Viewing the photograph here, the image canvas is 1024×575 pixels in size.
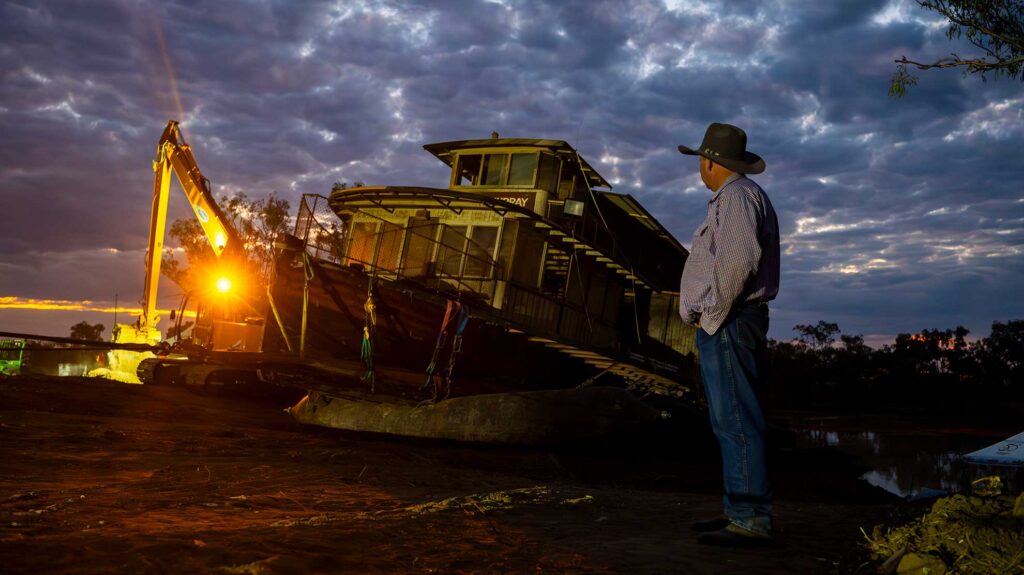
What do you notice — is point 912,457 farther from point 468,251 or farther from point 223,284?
point 223,284

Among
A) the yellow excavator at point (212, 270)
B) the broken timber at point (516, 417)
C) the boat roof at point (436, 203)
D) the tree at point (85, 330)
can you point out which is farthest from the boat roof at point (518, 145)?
the tree at point (85, 330)

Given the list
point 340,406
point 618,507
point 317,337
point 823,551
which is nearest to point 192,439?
point 340,406

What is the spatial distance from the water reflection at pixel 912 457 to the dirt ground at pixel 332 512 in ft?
9.40

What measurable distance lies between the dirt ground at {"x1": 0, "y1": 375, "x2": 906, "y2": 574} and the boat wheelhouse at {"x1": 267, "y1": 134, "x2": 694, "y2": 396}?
314 cm

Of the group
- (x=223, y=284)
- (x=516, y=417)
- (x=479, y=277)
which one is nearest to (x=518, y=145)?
(x=479, y=277)

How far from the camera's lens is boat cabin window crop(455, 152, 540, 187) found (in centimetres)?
1445

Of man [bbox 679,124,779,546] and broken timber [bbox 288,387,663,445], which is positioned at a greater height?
man [bbox 679,124,779,546]

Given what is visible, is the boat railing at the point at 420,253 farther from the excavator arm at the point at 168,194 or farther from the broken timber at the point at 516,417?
the excavator arm at the point at 168,194

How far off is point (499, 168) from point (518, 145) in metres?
0.70

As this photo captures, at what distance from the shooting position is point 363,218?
1406cm

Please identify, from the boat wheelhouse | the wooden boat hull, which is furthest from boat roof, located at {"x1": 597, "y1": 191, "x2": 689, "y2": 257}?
the wooden boat hull

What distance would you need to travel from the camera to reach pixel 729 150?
3785mm

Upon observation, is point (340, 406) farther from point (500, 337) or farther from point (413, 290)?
point (500, 337)

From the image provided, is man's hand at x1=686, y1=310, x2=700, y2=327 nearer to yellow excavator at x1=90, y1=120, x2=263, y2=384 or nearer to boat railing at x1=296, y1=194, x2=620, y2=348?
boat railing at x1=296, y1=194, x2=620, y2=348
